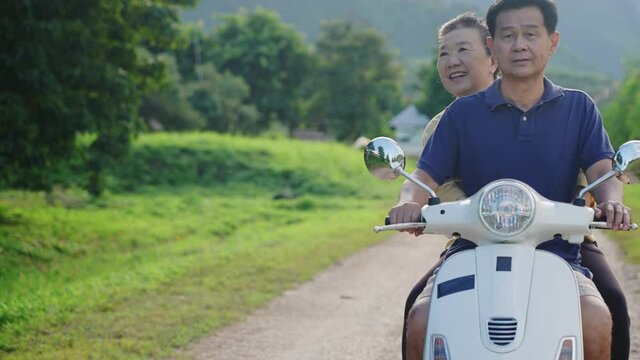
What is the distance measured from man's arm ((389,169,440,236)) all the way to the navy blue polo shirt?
0.03m

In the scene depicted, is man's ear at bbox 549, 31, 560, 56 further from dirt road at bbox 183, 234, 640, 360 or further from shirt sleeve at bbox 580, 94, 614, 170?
dirt road at bbox 183, 234, 640, 360

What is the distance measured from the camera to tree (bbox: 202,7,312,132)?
53531 mm

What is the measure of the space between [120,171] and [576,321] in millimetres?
24313

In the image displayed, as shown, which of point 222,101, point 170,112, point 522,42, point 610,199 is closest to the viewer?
point 610,199

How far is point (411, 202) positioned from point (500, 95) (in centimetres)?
57

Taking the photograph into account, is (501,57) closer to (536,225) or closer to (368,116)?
(536,225)

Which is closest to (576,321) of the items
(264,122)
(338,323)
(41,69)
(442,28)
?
(442,28)

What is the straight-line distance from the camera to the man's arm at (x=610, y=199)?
276cm

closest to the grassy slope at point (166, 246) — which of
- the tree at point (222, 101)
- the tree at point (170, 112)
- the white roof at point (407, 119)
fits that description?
the tree at point (170, 112)

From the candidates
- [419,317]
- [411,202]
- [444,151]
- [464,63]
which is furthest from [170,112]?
[419,317]

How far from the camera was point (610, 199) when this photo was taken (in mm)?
2982

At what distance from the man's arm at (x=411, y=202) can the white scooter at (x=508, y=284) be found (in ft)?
0.54

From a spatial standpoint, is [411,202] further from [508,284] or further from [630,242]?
[630,242]

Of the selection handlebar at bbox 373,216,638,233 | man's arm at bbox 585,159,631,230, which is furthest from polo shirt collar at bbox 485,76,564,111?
A: handlebar at bbox 373,216,638,233
